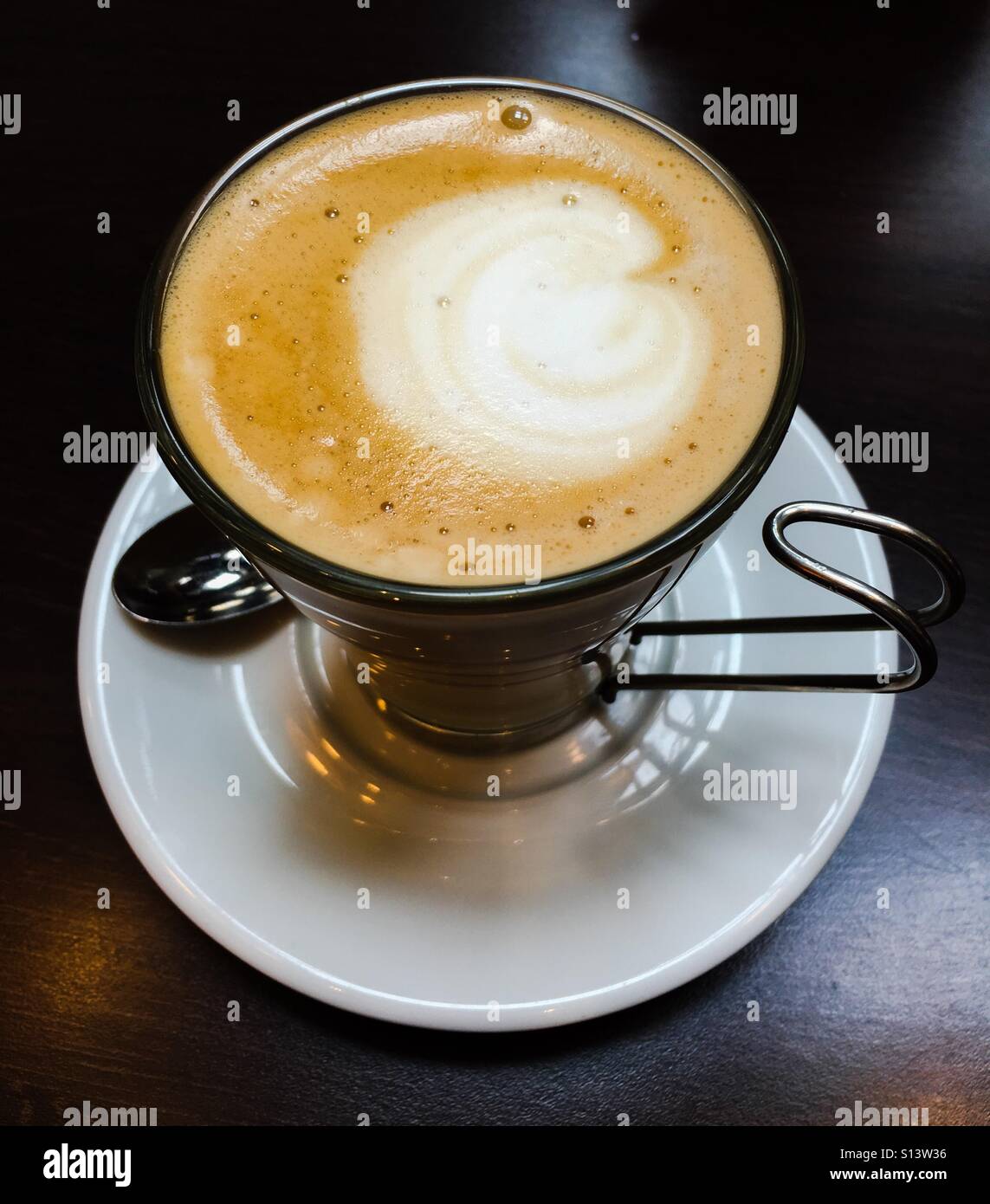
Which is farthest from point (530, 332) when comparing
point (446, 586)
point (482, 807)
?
point (482, 807)

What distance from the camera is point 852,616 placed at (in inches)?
31.5

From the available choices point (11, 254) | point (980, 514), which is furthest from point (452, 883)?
point (11, 254)

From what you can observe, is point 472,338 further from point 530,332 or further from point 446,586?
point 446,586

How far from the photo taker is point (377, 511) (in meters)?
0.72

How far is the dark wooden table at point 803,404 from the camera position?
876 millimetres

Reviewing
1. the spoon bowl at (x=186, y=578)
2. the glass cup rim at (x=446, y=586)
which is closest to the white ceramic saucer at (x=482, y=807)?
the spoon bowl at (x=186, y=578)

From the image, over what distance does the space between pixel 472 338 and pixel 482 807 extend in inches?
15.2

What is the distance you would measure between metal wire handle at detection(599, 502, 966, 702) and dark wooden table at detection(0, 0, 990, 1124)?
0.73 ft

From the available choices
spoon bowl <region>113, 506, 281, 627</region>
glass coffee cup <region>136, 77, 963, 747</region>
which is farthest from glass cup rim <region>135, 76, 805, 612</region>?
spoon bowl <region>113, 506, 281, 627</region>

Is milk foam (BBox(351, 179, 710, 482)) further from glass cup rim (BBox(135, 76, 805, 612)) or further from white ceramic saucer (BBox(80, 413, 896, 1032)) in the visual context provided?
white ceramic saucer (BBox(80, 413, 896, 1032))

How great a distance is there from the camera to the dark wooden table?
2.88 ft

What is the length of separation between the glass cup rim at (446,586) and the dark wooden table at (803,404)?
0.41 metres

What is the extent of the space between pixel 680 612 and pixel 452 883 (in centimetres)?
34

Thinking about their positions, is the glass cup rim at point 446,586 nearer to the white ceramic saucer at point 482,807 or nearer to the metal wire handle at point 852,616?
the metal wire handle at point 852,616
